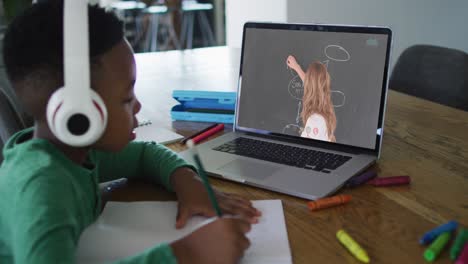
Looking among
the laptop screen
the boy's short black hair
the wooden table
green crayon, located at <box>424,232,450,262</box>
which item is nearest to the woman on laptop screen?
the laptop screen

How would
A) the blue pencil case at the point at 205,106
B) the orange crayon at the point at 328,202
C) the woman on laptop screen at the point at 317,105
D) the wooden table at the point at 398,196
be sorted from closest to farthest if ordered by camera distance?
the wooden table at the point at 398,196 < the orange crayon at the point at 328,202 < the woman on laptop screen at the point at 317,105 < the blue pencil case at the point at 205,106

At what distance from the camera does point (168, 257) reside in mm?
603

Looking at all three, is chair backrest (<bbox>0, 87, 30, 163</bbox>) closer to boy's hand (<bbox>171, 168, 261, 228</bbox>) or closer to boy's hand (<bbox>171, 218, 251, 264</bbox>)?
boy's hand (<bbox>171, 168, 261, 228</bbox>)

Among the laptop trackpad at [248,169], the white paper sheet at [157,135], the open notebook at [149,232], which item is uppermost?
the white paper sheet at [157,135]

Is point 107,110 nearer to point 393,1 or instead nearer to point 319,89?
point 319,89

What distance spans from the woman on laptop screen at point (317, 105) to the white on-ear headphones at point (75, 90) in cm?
52

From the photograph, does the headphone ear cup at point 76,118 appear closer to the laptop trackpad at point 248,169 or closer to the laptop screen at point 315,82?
the laptop trackpad at point 248,169

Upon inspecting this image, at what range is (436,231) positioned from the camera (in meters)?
0.68

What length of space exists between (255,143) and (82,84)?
0.52m

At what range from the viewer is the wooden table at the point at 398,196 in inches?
26.4

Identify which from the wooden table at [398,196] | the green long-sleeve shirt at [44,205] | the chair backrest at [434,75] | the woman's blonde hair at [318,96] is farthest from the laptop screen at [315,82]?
the chair backrest at [434,75]

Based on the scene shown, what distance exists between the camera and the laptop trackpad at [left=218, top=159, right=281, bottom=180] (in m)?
0.90

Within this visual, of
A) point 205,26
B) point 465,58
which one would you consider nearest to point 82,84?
point 465,58

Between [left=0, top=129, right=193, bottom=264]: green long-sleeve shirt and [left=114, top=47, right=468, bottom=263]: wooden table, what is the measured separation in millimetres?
146
